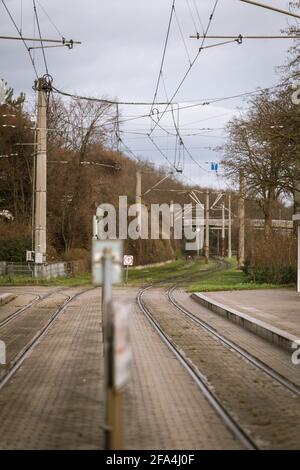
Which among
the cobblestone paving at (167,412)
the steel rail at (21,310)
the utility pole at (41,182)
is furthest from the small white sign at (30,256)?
the cobblestone paving at (167,412)

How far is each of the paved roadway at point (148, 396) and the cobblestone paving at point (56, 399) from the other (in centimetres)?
1

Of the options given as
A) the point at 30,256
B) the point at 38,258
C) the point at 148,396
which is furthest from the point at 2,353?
the point at 38,258

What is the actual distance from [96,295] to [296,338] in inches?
738

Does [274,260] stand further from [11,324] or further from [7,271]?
[11,324]

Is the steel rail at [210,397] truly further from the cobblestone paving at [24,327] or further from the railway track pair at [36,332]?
the cobblestone paving at [24,327]

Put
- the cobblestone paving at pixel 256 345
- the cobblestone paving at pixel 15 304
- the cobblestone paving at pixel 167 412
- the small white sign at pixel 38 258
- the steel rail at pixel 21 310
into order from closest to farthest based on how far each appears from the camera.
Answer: the cobblestone paving at pixel 167 412 → the cobblestone paving at pixel 256 345 → the steel rail at pixel 21 310 → the cobblestone paving at pixel 15 304 → the small white sign at pixel 38 258

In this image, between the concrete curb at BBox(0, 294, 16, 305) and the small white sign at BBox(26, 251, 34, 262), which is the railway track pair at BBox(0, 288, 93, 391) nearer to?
the concrete curb at BBox(0, 294, 16, 305)

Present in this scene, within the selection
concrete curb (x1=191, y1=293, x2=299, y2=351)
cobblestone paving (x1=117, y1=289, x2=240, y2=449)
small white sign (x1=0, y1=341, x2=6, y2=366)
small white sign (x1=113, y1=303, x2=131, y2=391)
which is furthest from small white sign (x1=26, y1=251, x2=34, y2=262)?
small white sign (x1=113, y1=303, x2=131, y2=391)

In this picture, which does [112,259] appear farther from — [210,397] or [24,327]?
[24,327]

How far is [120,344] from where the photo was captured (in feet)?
18.8

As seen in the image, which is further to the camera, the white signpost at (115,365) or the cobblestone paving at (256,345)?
the cobblestone paving at (256,345)

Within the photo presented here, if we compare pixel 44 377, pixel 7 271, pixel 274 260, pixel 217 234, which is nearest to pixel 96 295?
pixel 274 260

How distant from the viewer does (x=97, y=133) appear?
62781mm

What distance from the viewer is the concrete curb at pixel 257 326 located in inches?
647
